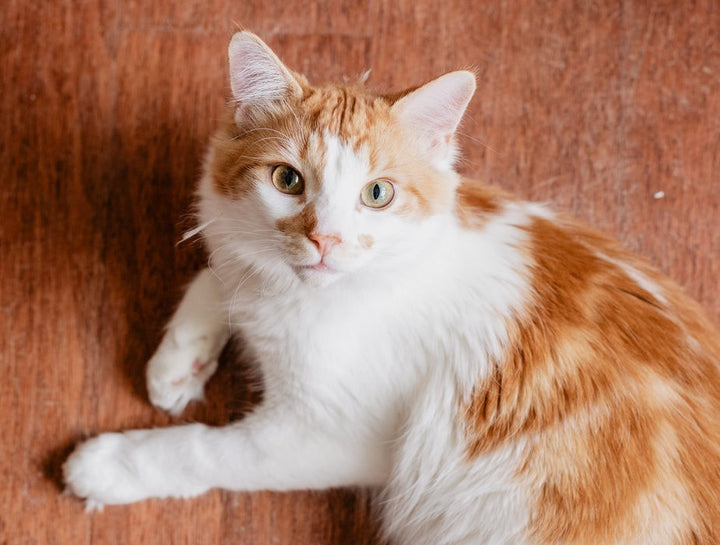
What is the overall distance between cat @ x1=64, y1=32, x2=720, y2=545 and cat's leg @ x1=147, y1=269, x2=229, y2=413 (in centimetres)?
13

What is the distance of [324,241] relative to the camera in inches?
38.7

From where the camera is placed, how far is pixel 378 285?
3.67ft

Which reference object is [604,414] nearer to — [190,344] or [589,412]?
[589,412]

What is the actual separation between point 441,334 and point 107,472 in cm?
71

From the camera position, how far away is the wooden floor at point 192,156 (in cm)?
147

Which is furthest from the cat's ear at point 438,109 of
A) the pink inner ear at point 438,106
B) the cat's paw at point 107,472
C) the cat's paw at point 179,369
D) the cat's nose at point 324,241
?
the cat's paw at point 107,472

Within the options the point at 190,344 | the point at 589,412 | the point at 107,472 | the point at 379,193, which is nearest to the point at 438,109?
the point at 379,193

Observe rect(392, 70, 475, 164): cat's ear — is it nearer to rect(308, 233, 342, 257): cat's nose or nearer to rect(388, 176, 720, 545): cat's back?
rect(388, 176, 720, 545): cat's back

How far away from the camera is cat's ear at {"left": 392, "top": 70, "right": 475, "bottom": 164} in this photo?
1027 millimetres

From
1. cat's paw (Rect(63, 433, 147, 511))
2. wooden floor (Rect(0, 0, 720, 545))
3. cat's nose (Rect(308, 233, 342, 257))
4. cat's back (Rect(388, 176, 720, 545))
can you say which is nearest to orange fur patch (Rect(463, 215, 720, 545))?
cat's back (Rect(388, 176, 720, 545))

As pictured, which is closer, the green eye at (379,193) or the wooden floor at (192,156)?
the green eye at (379,193)

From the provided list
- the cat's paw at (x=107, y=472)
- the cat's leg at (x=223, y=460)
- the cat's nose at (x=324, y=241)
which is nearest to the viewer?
the cat's nose at (x=324, y=241)

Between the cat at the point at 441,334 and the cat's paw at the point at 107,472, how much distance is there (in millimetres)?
229

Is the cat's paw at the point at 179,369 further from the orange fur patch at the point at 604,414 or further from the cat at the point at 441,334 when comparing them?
the orange fur patch at the point at 604,414
